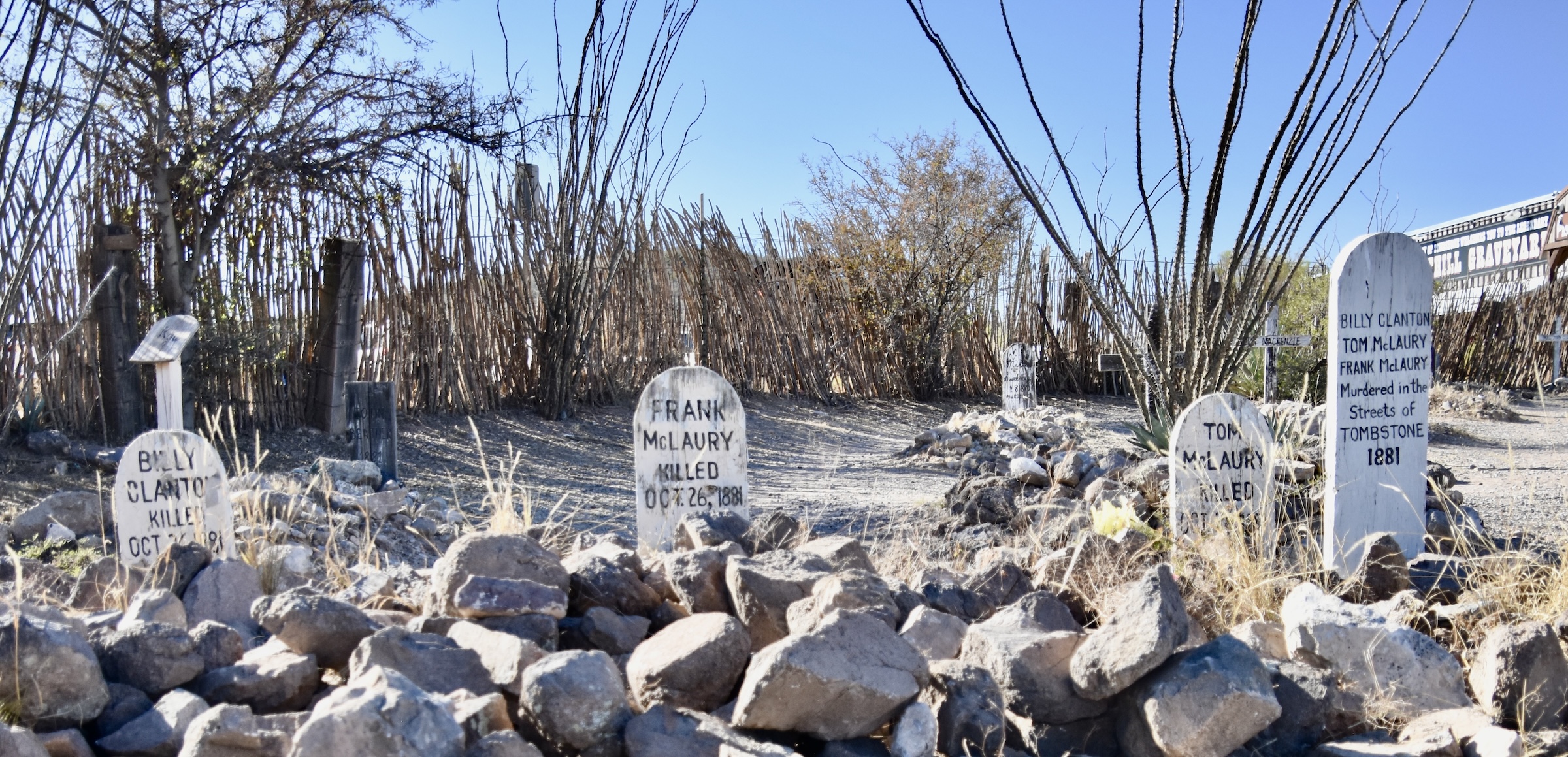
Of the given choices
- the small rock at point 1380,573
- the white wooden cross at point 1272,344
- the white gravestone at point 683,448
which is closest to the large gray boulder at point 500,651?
the white gravestone at point 683,448

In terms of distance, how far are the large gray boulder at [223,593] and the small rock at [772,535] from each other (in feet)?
4.38

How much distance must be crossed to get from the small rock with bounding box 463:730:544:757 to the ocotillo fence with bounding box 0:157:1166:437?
11.6 feet

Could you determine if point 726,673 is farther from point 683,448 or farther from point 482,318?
point 482,318

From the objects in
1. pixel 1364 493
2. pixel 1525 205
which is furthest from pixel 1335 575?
pixel 1525 205

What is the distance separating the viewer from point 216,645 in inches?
87.4

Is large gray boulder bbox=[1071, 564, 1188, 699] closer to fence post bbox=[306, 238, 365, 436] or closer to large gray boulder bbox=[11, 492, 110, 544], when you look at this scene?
large gray boulder bbox=[11, 492, 110, 544]

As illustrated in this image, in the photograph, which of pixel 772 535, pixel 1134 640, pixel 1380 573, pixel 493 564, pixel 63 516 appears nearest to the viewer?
pixel 1134 640

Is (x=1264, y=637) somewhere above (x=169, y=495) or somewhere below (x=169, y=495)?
below

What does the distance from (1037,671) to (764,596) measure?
61 centimetres

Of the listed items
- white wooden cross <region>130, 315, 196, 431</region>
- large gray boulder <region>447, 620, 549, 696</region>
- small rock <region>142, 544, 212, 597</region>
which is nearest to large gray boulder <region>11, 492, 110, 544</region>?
white wooden cross <region>130, 315, 196, 431</region>

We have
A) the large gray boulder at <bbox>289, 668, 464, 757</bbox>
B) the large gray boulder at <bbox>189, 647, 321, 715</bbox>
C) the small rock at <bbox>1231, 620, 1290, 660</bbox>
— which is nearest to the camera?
the large gray boulder at <bbox>289, 668, 464, 757</bbox>

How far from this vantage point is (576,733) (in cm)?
193

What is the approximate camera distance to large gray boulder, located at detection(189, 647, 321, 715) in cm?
206

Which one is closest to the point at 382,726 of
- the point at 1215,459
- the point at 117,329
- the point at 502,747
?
the point at 502,747
